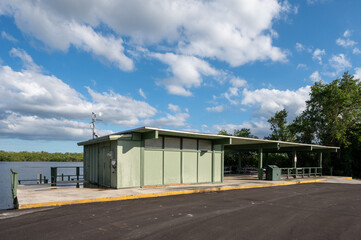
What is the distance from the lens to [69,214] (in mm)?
7895

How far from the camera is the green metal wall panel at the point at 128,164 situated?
13234 millimetres

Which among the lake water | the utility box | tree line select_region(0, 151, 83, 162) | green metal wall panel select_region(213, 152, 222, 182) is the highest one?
green metal wall panel select_region(213, 152, 222, 182)

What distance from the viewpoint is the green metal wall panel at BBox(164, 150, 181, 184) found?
14984mm

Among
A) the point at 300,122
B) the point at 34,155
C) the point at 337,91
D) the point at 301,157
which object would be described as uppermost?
the point at 337,91

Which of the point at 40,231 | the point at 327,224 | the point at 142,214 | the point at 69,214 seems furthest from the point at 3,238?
the point at 327,224

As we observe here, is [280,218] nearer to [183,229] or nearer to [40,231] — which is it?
[183,229]

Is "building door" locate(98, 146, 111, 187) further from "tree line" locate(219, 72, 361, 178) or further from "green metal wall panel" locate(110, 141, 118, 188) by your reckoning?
"tree line" locate(219, 72, 361, 178)

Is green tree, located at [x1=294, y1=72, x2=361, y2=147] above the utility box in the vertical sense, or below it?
above

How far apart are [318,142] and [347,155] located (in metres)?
4.05

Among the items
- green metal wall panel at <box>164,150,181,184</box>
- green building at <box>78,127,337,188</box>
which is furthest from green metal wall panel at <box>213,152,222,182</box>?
green metal wall panel at <box>164,150,181,184</box>

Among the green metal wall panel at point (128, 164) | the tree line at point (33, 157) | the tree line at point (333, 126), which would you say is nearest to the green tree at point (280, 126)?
the tree line at point (333, 126)

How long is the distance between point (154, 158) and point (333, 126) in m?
25.1

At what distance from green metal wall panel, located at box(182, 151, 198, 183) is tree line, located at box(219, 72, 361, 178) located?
1742 cm

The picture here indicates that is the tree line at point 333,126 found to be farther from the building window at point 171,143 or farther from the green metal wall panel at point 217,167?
the building window at point 171,143
